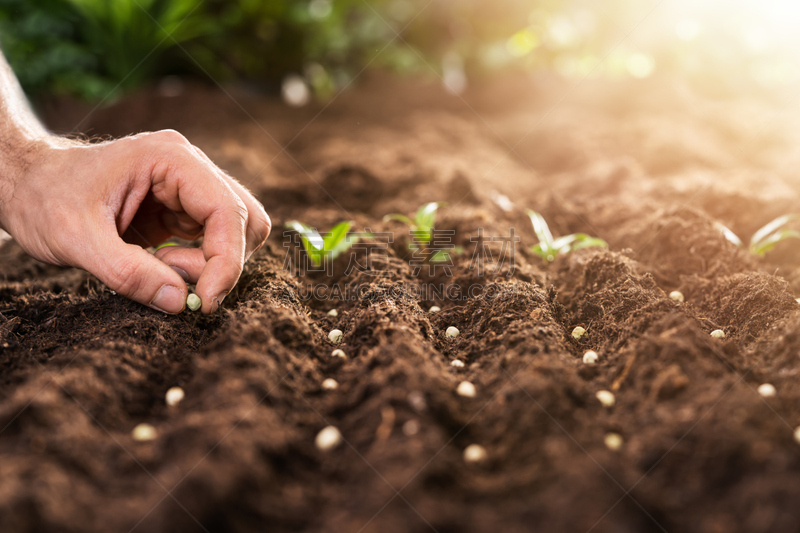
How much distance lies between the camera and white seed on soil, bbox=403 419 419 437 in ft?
3.55

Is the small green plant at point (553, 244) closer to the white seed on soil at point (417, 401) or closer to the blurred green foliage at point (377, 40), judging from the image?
the white seed on soil at point (417, 401)

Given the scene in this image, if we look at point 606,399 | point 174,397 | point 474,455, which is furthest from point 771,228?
point 174,397

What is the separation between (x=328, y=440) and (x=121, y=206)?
1.05 m

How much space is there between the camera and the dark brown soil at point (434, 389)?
961 millimetres

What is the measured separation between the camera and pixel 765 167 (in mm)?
3160

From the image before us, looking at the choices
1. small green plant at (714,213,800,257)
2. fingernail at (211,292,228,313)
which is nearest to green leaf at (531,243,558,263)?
small green plant at (714,213,800,257)

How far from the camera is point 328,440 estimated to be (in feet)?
3.67

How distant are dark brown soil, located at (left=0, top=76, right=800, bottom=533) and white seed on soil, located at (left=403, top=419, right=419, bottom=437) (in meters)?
0.01

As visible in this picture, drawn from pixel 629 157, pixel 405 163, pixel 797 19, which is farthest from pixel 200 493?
pixel 797 19

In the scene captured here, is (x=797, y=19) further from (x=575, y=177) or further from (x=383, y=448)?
(x=383, y=448)

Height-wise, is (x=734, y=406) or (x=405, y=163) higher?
(x=734, y=406)

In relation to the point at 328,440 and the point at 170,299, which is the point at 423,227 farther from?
the point at 328,440

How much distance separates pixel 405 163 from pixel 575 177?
1112 mm

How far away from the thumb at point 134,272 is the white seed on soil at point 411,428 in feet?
2.75
